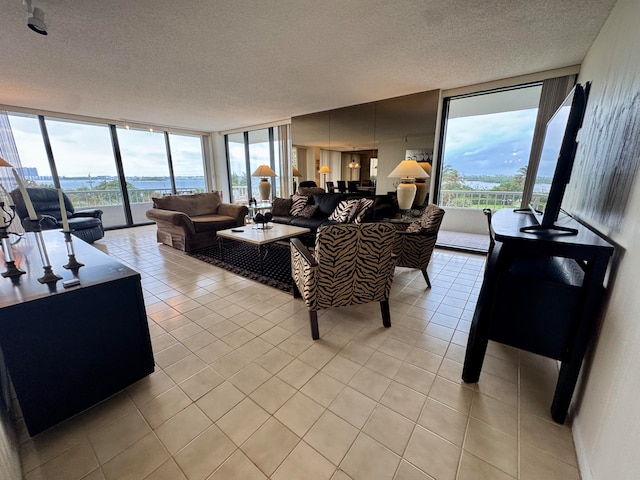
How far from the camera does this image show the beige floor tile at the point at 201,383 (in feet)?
4.80

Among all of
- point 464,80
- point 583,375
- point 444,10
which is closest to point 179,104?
point 444,10

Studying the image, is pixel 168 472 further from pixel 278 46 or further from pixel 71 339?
pixel 278 46

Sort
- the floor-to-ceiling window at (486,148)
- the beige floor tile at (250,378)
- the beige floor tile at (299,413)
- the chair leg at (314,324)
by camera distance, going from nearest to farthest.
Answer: the beige floor tile at (299,413), the beige floor tile at (250,378), the chair leg at (314,324), the floor-to-ceiling window at (486,148)

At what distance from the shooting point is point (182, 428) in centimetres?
125

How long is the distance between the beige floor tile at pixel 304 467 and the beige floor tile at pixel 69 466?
2.63 ft

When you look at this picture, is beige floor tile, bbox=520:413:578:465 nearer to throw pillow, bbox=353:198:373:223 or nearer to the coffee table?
the coffee table

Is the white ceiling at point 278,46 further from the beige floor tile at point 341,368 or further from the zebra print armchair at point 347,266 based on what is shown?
the beige floor tile at point 341,368

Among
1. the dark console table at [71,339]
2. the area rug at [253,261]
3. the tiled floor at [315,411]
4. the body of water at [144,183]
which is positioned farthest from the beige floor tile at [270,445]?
the body of water at [144,183]

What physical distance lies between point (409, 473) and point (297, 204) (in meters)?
4.25

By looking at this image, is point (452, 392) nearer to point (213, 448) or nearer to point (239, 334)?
point (213, 448)

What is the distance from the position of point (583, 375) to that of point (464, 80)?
3822 mm

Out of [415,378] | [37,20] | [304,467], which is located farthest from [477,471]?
[37,20]

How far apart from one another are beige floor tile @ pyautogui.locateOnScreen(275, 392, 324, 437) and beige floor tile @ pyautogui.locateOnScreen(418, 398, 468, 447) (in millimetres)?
547

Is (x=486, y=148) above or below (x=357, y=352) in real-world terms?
above
